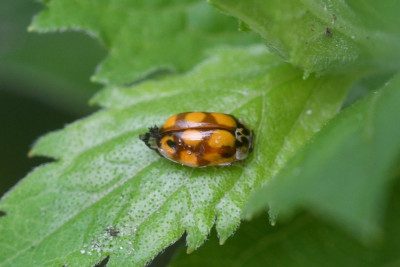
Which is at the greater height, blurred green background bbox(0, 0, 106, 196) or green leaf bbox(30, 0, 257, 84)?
green leaf bbox(30, 0, 257, 84)

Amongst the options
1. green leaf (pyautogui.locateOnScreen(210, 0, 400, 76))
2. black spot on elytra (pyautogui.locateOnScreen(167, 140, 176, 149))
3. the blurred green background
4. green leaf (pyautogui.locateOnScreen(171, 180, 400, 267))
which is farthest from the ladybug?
the blurred green background

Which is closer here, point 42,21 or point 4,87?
point 42,21

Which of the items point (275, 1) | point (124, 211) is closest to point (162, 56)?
point (124, 211)

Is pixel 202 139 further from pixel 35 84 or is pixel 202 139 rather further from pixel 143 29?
pixel 35 84

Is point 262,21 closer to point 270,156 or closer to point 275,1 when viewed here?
point 275,1

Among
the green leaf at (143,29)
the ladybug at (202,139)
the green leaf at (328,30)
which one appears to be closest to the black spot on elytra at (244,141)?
the ladybug at (202,139)

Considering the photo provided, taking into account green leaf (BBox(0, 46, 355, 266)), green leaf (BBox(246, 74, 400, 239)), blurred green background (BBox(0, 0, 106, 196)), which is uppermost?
green leaf (BBox(246, 74, 400, 239))

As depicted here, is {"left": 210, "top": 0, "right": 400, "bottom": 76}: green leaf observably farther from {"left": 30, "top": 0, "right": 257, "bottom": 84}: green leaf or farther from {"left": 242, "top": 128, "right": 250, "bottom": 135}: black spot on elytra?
{"left": 30, "top": 0, "right": 257, "bottom": 84}: green leaf
